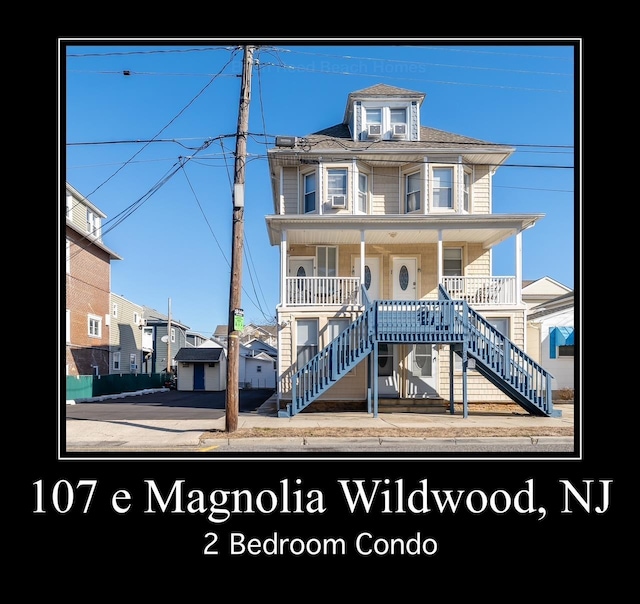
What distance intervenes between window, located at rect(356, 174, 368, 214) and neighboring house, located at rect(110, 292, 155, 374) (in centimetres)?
2115

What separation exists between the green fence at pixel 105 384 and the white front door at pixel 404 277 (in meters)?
14.3

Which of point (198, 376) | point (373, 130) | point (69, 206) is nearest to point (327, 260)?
point (373, 130)

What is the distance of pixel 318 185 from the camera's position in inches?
714

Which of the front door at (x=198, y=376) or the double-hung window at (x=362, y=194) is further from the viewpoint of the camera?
the front door at (x=198, y=376)

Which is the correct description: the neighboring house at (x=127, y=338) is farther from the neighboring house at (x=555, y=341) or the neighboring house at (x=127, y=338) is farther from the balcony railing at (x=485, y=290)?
the neighboring house at (x=555, y=341)

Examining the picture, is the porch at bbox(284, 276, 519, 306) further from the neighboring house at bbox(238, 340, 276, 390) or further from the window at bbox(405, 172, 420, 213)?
the neighboring house at bbox(238, 340, 276, 390)

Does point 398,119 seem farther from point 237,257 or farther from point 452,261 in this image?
point 237,257

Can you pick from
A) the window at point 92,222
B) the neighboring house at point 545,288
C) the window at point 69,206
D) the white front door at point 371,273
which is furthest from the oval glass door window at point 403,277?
the neighboring house at point 545,288

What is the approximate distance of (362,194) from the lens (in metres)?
18.5

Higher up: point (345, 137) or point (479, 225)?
point (345, 137)

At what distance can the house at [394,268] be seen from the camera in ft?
49.1

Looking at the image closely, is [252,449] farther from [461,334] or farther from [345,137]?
[345,137]
